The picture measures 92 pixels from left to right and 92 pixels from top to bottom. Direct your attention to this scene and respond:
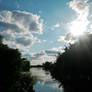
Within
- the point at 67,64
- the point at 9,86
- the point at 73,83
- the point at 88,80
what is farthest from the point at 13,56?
the point at 88,80

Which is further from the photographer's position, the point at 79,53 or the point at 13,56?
the point at 13,56

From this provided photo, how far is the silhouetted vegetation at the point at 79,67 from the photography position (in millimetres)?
34344

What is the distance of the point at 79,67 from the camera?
35.1 meters

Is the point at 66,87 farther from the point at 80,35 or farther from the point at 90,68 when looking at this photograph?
the point at 80,35

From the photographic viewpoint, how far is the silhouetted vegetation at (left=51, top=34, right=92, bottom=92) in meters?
34.3

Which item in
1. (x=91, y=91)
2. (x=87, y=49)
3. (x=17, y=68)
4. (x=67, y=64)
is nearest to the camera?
(x=91, y=91)

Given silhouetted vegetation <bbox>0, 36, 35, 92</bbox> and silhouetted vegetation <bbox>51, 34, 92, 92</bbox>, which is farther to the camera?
silhouetted vegetation <bbox>0, 36, 35, 92</bbox>

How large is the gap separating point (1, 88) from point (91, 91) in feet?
78.8

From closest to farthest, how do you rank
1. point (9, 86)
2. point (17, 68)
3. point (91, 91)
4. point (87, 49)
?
point (91, 91), point (87, 49), point (9, 86), point (17, 68)

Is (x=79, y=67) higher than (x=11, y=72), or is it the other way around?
(x=79, y=67)

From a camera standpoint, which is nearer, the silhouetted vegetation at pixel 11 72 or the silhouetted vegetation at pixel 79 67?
the silhouetted vegetation at pixel 79 67


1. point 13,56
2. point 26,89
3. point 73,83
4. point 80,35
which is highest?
point 80,35

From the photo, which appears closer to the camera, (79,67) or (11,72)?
(79,67)

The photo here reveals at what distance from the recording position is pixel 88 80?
34.3m
